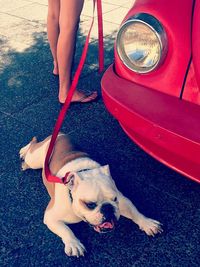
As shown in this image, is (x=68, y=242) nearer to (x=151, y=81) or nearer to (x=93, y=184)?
(x=93, y=184)

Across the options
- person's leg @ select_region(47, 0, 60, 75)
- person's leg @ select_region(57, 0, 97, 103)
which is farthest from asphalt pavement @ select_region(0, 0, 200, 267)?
person's leg @ select_region(47, 0, 60, 75)

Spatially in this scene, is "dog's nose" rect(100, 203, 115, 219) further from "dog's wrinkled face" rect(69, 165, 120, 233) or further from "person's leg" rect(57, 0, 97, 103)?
"person's leg" rect(57, 0, 97, 103)

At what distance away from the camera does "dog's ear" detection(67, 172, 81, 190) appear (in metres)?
2.08

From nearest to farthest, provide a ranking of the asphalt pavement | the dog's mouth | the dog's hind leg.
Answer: the dog's mouth
the asphalt pavement
the dog's hind leg

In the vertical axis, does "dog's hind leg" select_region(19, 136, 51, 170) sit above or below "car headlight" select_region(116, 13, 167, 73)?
below

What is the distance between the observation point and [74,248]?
2154 millimetres

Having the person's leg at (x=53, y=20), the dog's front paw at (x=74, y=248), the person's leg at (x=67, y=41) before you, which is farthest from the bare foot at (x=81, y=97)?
the dog's front paw at (x=74, y=248)

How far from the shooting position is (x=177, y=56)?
2180mm

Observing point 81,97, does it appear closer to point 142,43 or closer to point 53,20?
point 53,20

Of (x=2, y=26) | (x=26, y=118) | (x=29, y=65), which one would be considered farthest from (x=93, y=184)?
(x=2, y=26)

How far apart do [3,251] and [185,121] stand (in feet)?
4.08

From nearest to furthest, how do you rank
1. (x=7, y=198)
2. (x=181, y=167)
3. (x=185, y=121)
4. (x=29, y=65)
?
(x=185, y=121) → (x=181, y=167) → (x=7, y=198) → (x=29, y=65)

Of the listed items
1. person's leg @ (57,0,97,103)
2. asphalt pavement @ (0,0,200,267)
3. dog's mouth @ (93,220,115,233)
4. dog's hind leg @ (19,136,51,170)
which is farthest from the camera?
person's leg @ (57,0,97,103)

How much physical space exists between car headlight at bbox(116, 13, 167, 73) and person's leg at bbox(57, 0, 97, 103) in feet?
3.06
